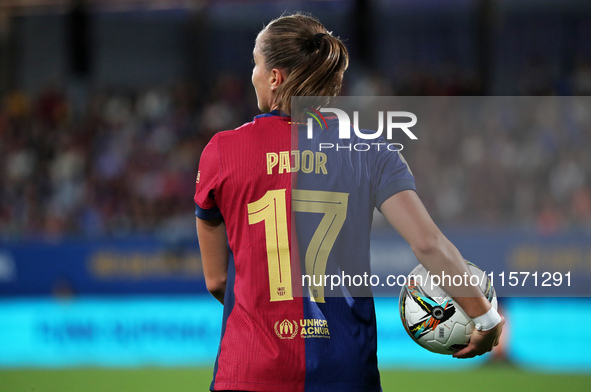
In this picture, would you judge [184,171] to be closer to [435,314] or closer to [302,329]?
[435,314]

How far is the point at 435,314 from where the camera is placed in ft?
7.55

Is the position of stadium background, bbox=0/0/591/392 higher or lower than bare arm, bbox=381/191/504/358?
higher

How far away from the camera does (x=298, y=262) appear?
1938mm

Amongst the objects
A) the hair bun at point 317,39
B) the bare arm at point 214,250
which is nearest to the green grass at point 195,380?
the bare arm at point 214,250

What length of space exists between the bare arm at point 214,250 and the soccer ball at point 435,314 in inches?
26.3

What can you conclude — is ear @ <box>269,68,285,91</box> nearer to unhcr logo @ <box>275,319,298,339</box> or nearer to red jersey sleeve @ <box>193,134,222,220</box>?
red jersey sleeve @ <box>193,134,222,220</box>

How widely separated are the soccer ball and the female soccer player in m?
0.18

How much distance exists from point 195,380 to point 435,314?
15.1 feet

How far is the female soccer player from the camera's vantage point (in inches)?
75.0

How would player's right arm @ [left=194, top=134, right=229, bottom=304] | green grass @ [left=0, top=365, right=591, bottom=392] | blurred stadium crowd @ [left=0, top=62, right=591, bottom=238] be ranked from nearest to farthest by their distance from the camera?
player's right arm @ [left=194, top=134, right=229, bottom=304] → green grass @ [left=0, top=365, right=591, bottom=392] → blurred stadium crowd @ [left=0, top=62, right=591, bottom=238]

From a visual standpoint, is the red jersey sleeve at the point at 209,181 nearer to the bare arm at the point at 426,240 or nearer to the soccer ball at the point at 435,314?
the bare arm at the point at 426,240

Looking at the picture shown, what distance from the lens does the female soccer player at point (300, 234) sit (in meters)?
1.91

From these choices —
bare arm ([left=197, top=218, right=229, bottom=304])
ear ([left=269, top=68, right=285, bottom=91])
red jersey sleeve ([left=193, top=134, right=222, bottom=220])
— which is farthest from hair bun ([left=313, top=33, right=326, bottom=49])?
bare arm ([left=197, top=218, right=229, bottom=304])

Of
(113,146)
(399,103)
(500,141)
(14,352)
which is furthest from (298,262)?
(113,146)
